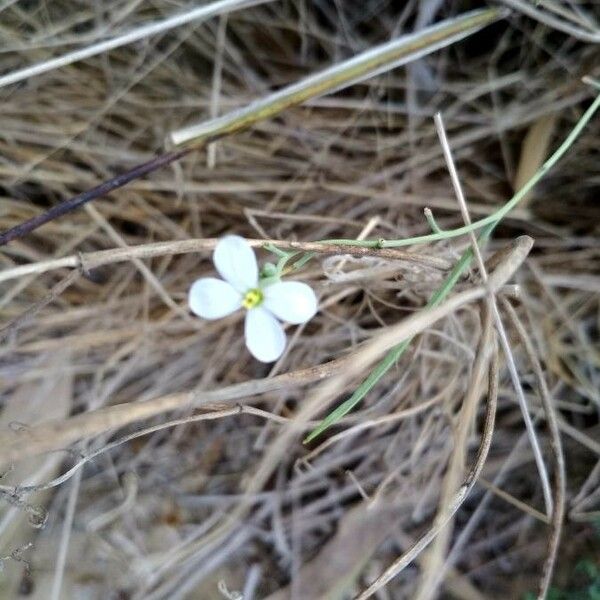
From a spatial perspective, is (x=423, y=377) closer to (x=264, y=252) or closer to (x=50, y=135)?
(x=264, y=252)

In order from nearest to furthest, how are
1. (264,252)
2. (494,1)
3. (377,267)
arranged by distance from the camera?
(377,267) < (494,1) < (264,252)

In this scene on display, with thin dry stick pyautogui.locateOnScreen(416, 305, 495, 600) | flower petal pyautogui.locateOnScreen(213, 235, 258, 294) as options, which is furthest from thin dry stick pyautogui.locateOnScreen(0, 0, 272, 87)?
thin dry stick pyautogui.locateOnScreen(416, 305, 495, 600)

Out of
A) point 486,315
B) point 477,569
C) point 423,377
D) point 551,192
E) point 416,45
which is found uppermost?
point 416,45

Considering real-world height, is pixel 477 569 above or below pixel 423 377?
below

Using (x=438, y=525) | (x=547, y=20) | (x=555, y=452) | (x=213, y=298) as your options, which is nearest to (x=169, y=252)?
(x=213, y=298)

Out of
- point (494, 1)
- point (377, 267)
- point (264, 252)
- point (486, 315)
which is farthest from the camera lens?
point (264, 252)

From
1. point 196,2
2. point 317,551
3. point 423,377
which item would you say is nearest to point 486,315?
point 423,377

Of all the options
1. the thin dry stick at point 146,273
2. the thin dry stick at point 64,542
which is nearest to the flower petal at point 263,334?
the thin dry stick at point 146,273
